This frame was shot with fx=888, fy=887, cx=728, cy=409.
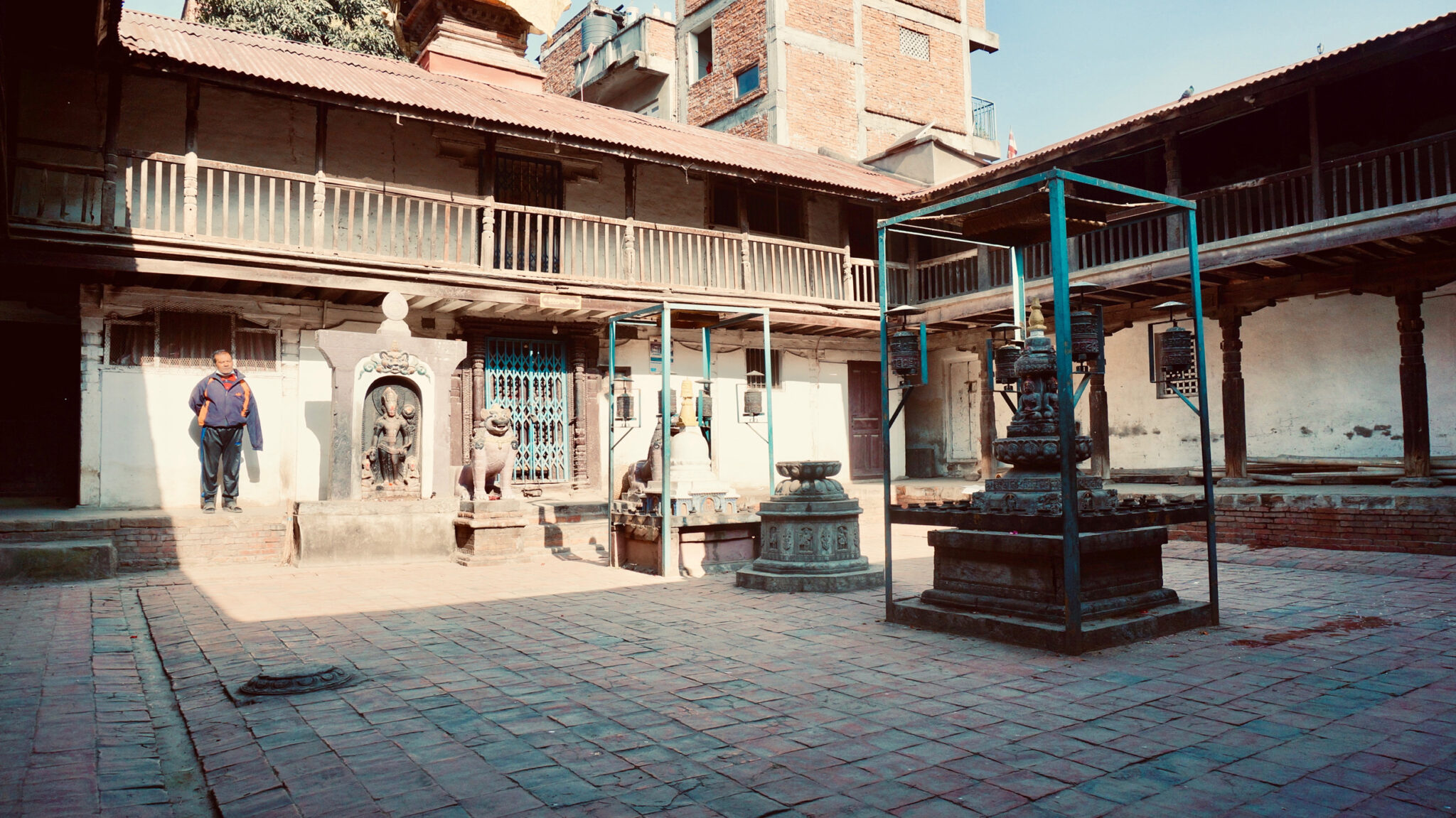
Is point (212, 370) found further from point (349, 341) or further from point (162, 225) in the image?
point (349, 341)

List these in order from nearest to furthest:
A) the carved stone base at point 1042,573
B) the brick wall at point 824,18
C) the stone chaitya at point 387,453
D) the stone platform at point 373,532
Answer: the carved stone base at point 1042,573, the stone platform at point 373,532, the stone chaitya at point 387,453, the brick wall at point 824,18

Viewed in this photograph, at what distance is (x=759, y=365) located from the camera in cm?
1662

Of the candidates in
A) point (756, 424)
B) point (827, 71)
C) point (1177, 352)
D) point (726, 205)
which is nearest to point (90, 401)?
point (756, 424)

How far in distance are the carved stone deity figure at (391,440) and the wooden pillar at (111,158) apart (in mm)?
3539

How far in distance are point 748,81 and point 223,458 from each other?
59.8 feet

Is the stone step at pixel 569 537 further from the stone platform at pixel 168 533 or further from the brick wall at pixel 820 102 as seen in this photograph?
the brick wall at pixel 820 102

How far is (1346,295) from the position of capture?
12.7m

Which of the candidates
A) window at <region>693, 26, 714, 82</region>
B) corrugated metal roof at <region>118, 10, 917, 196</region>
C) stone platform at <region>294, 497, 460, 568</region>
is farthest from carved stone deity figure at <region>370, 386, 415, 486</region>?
window at <region>693, 26, 714, 82</region>

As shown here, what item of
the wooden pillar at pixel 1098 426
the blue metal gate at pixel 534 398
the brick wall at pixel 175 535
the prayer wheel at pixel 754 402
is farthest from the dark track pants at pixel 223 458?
the wooden pillar at pixel 1098 426

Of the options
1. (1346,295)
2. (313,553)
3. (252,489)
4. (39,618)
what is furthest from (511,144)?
(1346,295)

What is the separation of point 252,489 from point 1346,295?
50.5 feet

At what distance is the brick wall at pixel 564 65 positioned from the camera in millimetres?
30788

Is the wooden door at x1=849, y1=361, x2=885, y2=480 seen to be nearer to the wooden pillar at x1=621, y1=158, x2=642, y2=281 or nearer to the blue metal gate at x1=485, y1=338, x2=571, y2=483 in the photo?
the wooden pillar at x1=621, y1=158, x2=642, y2=281

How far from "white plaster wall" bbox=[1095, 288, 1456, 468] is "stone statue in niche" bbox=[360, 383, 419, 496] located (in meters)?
11.7
